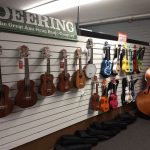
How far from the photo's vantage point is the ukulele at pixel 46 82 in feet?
6.97

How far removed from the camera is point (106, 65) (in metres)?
3.02

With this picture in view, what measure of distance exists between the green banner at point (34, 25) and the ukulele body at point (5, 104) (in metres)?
0.57

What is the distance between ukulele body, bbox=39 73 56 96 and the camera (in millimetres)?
2121

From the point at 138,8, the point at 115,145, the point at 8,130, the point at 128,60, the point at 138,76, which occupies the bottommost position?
the point at 115,145

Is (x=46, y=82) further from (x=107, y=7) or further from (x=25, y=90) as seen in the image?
(x=107, y=7)

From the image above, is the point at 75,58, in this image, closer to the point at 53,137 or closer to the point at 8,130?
the point at 53,137

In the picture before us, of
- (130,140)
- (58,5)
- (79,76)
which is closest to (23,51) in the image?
(79,76)

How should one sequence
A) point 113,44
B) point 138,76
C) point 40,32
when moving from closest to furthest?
1. point 40,32
2. point 113,44
3. point 138,76

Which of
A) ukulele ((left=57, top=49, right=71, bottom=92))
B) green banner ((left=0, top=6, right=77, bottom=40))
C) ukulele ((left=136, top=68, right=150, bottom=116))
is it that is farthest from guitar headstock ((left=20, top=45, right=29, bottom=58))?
ukulele ((left=136, top=68, right=150, bottom=116))

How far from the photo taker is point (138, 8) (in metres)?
5.26

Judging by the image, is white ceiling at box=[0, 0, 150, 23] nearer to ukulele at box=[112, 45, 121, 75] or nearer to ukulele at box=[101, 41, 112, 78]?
ukulele at box=[112, 45, 121, 75]

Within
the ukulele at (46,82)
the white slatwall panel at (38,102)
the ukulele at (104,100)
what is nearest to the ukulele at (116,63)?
the ukulele at (104,100)

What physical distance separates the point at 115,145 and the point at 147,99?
1213mm

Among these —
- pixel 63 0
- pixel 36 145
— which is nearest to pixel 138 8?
pixel 63 0
